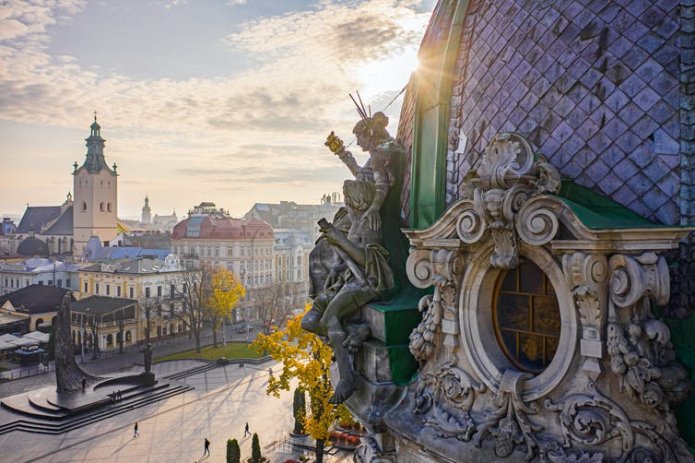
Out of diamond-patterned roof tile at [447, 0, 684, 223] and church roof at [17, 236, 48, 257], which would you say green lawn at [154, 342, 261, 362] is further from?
church roof at [17, 236, 48, 257]

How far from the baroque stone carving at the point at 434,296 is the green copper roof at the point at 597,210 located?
194 centimetres

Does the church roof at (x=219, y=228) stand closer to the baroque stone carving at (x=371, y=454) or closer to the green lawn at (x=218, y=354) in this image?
the green lawn at (x=218, y=354)

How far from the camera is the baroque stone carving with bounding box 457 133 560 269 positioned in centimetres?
762

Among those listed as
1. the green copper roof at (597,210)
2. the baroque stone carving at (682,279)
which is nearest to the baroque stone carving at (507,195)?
the green copper roof at (597,210)

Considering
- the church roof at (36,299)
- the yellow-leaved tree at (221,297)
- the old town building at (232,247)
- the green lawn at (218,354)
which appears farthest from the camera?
the old town building at (232,247)

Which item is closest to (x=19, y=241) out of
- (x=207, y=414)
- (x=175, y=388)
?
(x=175, y=388)

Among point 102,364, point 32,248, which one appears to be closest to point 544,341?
point 102,364

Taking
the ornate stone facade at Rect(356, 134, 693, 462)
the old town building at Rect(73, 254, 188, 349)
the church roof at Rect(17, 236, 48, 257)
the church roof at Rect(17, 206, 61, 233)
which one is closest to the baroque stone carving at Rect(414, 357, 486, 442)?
the ornate stone facade at Rect(356, 134, 693, 462)

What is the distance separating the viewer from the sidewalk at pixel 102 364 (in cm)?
4781

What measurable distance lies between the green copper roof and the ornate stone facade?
1.5 inches

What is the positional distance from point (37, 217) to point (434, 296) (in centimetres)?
14357

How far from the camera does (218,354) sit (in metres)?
58.4

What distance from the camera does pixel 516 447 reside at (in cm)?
767

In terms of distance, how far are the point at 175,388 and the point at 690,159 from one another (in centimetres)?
4501
